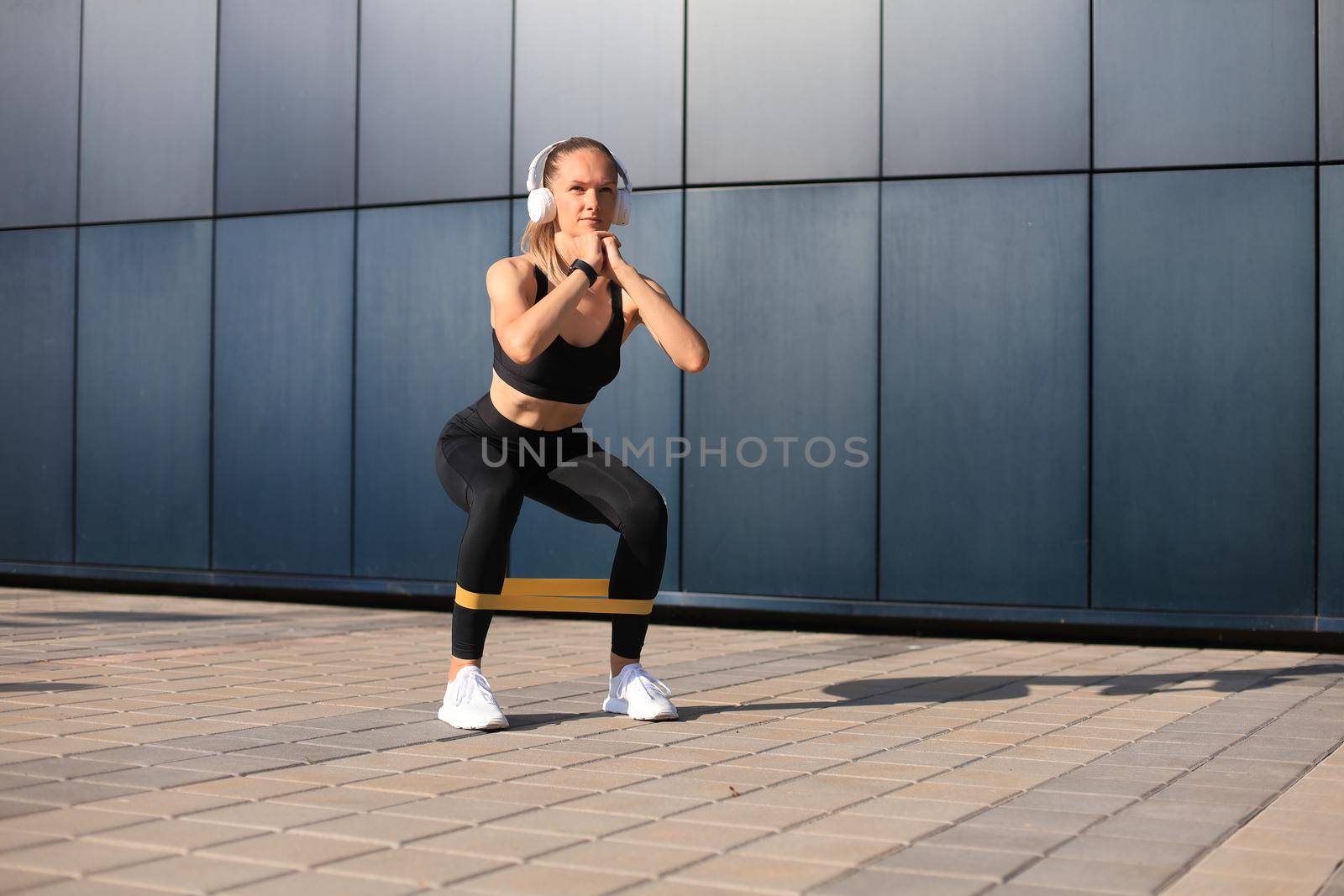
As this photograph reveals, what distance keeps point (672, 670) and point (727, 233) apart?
3285mm

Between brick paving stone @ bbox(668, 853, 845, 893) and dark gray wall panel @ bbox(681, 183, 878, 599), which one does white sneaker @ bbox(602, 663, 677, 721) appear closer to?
brick paving stone @ bbox(668, 853, 845, 893)

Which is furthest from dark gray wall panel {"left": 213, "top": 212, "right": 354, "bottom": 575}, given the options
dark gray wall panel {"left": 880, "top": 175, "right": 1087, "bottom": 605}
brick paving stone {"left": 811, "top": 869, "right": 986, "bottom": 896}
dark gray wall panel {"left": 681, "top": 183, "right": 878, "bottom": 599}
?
brick paving stone {"left": 811, "top": 869, "right": 986, "bottom": 896}

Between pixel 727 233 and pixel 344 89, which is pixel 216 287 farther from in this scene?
pixel 727 233

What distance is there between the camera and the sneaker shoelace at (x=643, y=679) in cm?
501

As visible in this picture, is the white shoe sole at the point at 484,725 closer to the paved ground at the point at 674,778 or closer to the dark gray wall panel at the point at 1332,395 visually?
the paved ground at the point at 674,778

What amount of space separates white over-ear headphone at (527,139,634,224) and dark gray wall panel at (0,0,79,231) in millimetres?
7051

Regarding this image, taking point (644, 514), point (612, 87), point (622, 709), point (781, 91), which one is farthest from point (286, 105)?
point (622, 709)

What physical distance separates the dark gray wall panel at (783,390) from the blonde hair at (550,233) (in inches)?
147

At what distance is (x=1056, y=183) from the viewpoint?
826 centimetres

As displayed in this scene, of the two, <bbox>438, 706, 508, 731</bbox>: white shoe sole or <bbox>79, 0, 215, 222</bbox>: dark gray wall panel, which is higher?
<bbox>79, 0, 215, 222</bbox>: dark gray wall panel

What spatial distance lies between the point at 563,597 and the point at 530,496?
1.21 ft

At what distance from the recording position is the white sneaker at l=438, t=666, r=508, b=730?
15.3ft

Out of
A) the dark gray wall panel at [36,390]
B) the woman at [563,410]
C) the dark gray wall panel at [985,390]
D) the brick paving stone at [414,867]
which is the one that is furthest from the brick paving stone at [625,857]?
the dark gray wall panel at [36,390]

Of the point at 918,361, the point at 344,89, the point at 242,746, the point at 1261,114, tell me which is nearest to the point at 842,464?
the point at 918,361
